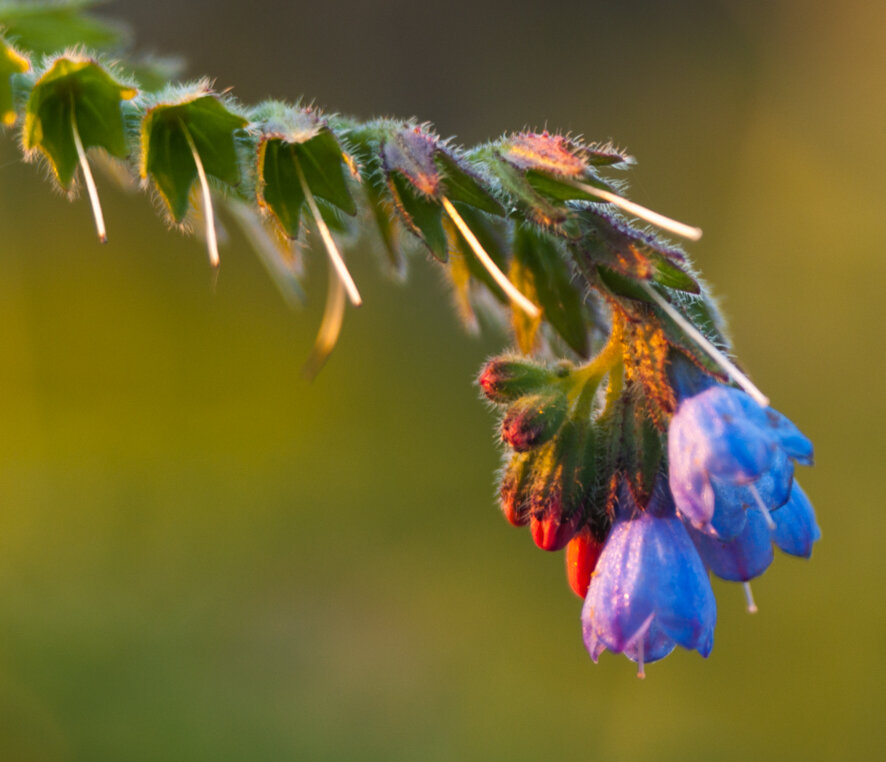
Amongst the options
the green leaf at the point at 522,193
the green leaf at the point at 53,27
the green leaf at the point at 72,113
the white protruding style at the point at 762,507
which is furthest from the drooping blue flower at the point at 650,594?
the green leaf at the point at 53,27

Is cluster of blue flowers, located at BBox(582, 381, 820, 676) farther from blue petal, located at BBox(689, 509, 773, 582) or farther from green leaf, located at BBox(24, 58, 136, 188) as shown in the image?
green leaf, located at BBox(24, 58, 136, 188)

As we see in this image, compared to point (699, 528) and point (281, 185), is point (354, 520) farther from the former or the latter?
point (699, 528)

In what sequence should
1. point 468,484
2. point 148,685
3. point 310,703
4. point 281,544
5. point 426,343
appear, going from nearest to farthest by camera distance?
point 148,685, point 310,703, point 281,544, point 468,484, point 426,343

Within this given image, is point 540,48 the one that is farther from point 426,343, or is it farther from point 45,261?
point 45,261

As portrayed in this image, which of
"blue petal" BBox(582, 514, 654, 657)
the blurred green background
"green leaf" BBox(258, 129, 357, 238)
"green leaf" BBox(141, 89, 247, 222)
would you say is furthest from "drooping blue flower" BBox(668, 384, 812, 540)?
the blurred green background

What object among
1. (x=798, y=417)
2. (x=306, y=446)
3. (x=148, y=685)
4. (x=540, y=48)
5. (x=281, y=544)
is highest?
(x=540, y=48)

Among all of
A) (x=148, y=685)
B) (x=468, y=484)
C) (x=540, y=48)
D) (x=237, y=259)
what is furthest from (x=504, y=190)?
(x=540, y=48)

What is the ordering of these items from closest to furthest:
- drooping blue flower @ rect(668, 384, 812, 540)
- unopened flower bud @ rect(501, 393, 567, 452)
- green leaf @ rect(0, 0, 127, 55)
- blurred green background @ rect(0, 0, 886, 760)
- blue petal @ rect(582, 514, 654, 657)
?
drooping blue flower @ rect(668, 384, 812, 540) < blue petal @ rect(582, 514, 654, 657) < unopened flower bud @ rect(501, 393, 567, 452) < green leaf @ rect(0, 0, 127, 55) < blurred green background @ rect(0, 0, 886, 760)
